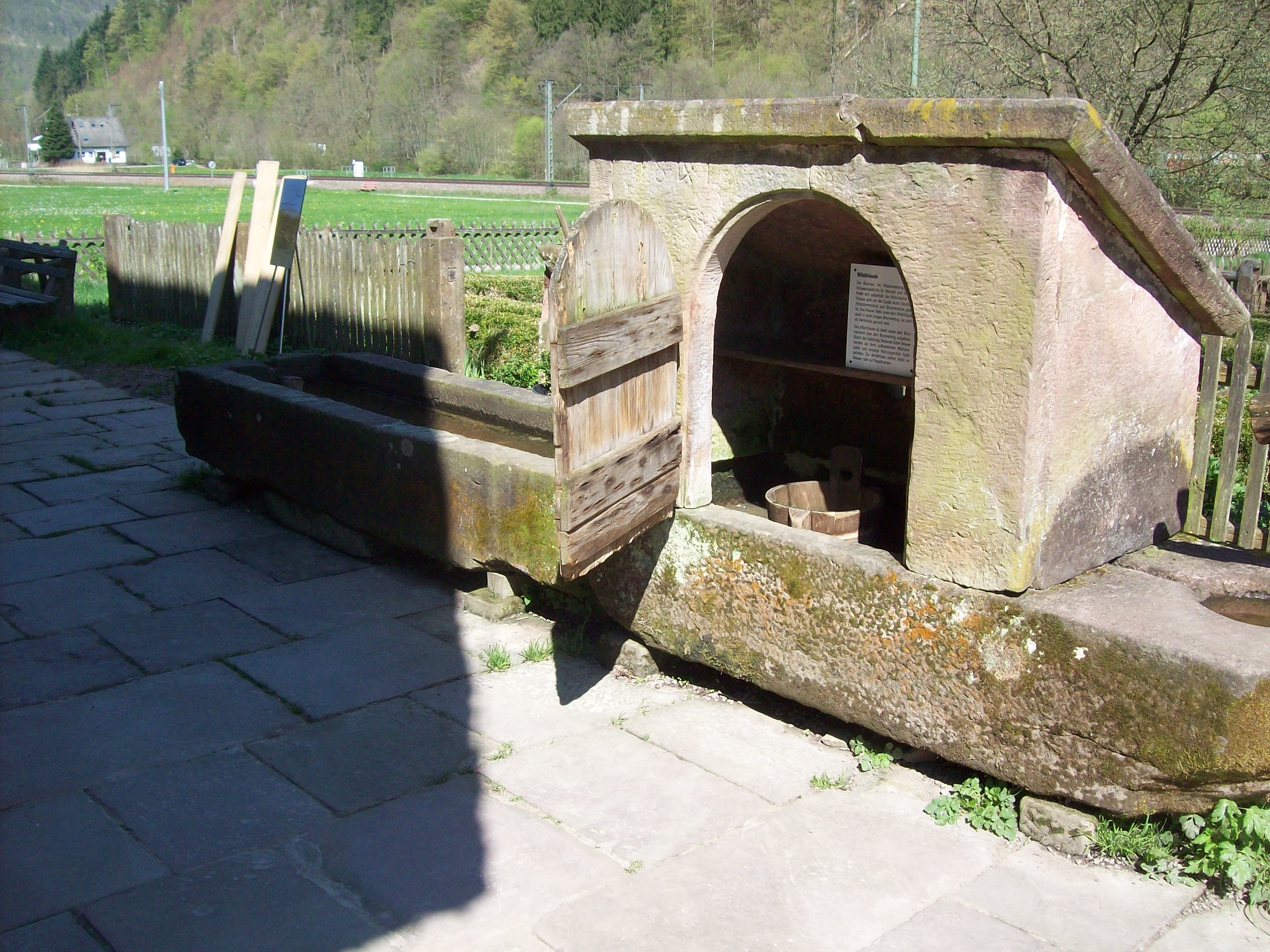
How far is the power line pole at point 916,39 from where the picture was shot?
10.7m

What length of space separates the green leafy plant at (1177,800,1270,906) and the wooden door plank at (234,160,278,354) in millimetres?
9559

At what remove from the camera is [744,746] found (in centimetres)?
370

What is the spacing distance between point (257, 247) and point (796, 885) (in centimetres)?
936

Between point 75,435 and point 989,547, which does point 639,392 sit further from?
point 75,435

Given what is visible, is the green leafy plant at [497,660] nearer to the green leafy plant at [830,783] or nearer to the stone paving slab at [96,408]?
the green leafy plant at [830,783]

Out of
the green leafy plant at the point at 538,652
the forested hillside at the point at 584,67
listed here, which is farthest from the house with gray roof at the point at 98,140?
the green leafy plant at the point at 538,652


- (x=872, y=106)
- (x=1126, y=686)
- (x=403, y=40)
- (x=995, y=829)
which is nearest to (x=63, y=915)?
(x=995, y=829)

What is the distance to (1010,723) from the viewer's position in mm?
3104

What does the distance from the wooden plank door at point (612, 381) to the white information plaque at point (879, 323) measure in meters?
0.99

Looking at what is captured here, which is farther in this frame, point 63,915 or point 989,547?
point 989,547

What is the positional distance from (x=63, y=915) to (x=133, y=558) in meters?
3.00

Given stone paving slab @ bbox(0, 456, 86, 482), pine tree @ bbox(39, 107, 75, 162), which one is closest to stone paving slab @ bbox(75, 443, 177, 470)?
stone paving slab @ bbox(0, 456, 86, 482)

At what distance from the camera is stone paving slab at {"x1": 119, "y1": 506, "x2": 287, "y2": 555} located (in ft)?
18.6

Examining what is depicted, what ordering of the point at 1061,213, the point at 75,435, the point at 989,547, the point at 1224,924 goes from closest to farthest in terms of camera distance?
1. the point at 1224,924
2. the point at 1061,213
3. the point at 989,547
4. the point at 75,435
